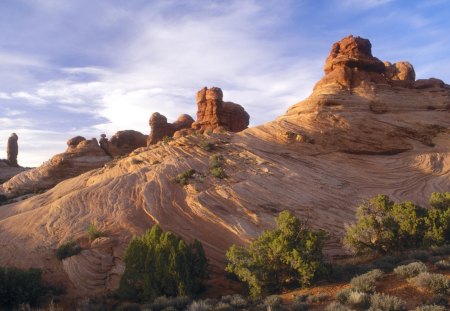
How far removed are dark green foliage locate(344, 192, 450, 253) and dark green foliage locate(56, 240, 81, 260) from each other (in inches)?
437

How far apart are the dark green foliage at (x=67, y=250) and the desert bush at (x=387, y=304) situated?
42.9ft

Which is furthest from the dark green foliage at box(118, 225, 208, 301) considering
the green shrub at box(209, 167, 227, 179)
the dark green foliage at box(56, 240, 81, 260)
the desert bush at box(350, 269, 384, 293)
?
the green shrub at box(209, 167, 227, 179)

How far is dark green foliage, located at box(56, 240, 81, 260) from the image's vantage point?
62.7 ft

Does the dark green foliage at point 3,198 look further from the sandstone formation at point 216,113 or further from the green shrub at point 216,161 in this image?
the green shrub at point 216,161

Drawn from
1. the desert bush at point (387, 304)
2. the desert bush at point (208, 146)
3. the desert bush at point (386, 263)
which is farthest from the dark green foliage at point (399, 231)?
the desert bush at point (208, 146)

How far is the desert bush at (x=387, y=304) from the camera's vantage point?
995 centimetres

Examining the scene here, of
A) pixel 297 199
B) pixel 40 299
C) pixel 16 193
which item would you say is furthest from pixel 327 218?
pixel 16 193

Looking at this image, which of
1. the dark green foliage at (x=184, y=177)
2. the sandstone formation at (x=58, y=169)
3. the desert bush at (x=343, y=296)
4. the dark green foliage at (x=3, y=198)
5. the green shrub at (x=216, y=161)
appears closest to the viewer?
the desert bush at (x=343, y=296)

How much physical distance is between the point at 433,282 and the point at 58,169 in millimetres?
43216

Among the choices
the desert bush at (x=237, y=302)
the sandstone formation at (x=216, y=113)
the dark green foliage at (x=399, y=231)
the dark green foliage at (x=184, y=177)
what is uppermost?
the sandstone formation at (x=216, y=113)

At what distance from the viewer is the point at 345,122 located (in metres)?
28.7

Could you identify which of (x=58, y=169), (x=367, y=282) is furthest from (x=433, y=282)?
(x=58, y=169)

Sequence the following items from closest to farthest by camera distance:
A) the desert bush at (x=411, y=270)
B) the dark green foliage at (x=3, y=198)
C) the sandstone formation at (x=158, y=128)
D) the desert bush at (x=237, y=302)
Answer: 1. the desert bush at (x=237, y=302)
2. the desert bush at (x=411, y=270)
3. the dark green foliage at (x=3, y=198)
4. the sandstone formation at (x=158, y=128)

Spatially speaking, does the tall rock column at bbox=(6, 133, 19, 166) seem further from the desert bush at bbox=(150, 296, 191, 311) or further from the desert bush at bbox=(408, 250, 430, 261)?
the desert bush at bbox=(408, 250, 430, 261)
